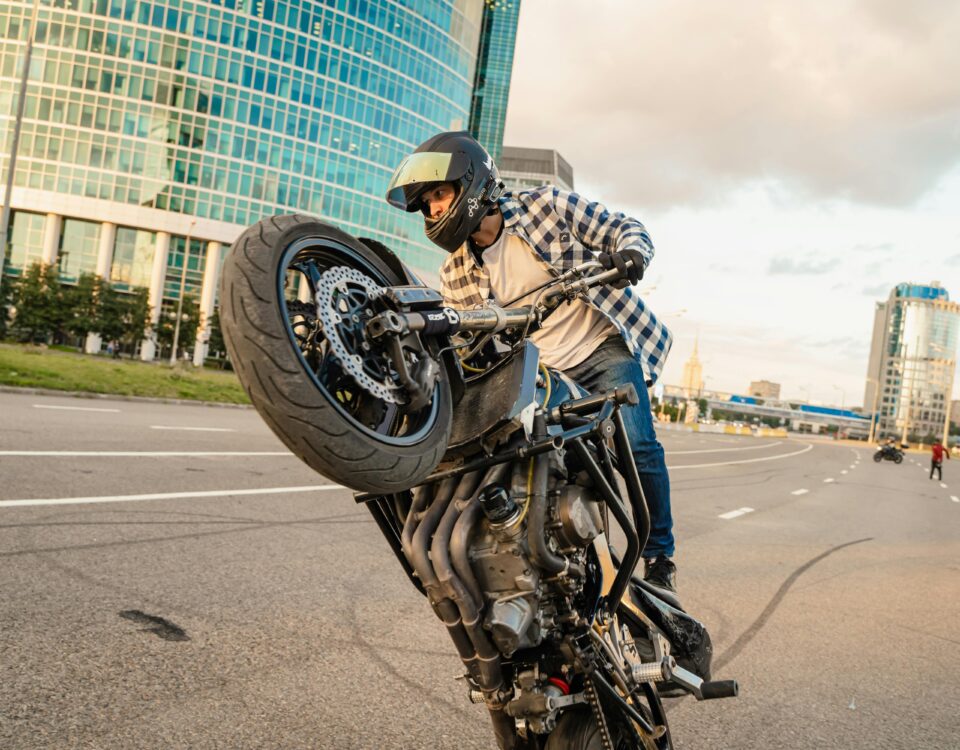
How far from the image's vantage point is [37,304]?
5644 centimetres

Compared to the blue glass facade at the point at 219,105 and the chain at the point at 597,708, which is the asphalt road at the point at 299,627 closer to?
the chain at the point at 597,708

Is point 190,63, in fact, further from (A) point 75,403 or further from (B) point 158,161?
(A) point 75,403

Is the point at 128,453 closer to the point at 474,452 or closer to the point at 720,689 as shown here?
the point at 474,452

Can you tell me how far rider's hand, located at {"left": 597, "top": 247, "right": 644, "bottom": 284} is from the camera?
8.34 feet

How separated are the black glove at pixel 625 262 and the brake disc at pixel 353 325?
2.69ft

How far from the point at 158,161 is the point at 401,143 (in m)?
24.0

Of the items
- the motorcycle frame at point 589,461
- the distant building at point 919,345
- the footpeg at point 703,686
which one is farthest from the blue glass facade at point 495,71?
the footpeg at point 703,686

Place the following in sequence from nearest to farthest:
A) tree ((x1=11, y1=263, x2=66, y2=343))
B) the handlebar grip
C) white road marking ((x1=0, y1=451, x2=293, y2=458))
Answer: the handlebar grip < white road marking ((x1=0, y1=451, x2=293, y2=458)) < tree ((x1=11, y1=263, x2=66, y2=343))

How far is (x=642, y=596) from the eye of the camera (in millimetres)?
2838

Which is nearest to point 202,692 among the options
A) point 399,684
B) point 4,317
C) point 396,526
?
point 399,684

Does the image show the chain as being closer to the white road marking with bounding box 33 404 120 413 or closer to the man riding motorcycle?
the man riding motorcycle

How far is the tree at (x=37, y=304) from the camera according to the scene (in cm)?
5584

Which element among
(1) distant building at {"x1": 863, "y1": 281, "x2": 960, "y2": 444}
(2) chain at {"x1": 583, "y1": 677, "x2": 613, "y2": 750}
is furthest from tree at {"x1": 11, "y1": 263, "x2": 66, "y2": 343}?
(1) distant building at {"x1": 863, "y1": 281, "x2": 960, "y2": 444}

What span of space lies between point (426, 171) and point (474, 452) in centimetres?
91
